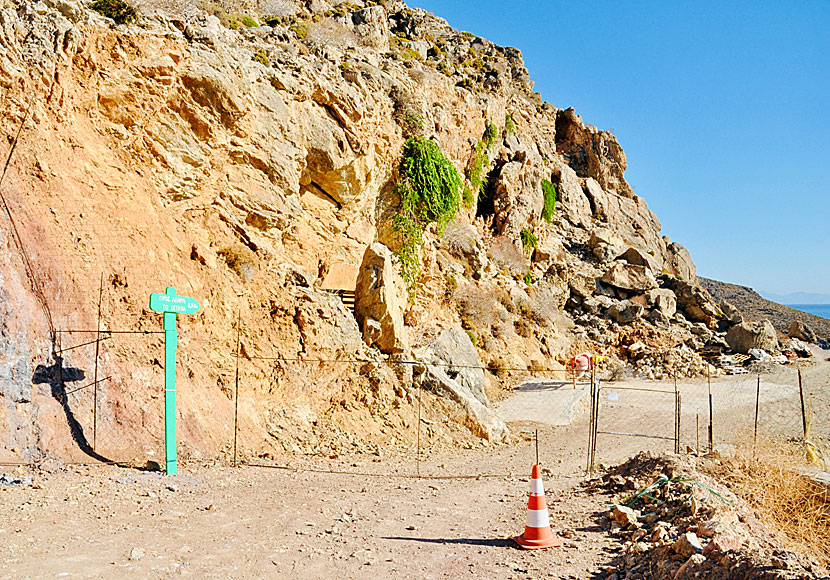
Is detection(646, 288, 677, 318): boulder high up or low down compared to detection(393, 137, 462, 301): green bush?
down

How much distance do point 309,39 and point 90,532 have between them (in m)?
16.9

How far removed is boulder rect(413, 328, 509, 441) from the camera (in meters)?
13.3

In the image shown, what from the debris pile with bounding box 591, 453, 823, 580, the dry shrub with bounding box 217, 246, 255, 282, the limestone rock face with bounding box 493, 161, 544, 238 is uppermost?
the limestone rock face with bounding box 493, 161, 544, 238

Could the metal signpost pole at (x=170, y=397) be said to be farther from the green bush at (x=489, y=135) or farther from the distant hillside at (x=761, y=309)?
the distant hillside at (x=761, y=309)

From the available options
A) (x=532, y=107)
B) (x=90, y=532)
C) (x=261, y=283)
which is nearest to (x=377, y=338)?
(x=261, y=283)

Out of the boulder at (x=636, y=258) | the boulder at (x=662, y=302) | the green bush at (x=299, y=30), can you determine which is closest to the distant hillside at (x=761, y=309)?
the boulder at (x=636, y=258)

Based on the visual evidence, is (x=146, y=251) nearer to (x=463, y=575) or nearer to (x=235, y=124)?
(x=235, y=124)

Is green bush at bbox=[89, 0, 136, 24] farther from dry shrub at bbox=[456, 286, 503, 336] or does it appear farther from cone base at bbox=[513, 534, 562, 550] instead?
dry shrub at bbox=[456, 286, 503, 336]

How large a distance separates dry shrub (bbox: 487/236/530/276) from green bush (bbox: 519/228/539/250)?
1.29 meters

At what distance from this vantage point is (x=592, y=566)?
564cm

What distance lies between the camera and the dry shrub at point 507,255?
27750mm

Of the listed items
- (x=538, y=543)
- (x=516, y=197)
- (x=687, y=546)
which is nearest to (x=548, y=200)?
(x=516, y=197)

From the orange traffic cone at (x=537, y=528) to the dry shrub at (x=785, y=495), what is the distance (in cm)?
301

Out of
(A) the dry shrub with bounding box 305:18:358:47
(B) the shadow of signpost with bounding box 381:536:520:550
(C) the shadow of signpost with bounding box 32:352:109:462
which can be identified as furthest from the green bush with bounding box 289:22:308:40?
(B) the shadow of signpost with bounding box 381:536:520:550
